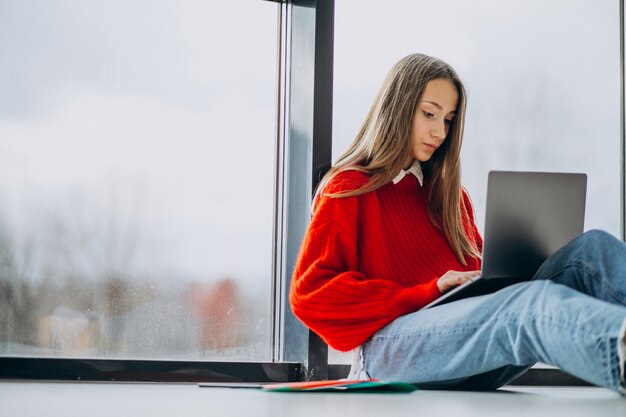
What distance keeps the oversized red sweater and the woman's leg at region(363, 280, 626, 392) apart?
57 millimetres

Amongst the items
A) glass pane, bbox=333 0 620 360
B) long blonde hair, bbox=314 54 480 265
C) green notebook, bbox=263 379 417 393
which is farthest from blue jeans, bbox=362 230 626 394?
glass pane, bbox=333 0 620 360

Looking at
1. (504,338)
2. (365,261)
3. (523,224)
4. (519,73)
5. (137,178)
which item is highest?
(519,73)

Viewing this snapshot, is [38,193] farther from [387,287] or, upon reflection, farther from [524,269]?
[524,269]

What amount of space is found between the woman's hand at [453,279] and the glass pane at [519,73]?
809 millimetres

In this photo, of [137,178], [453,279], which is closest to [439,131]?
[453,279]

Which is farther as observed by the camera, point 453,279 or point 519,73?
point 519,73

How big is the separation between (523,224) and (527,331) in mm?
353

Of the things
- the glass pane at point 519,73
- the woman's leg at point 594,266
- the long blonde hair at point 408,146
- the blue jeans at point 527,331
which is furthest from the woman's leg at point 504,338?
the glass pane at point 519,73

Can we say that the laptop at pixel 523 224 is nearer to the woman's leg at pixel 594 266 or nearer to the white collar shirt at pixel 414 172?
the woman's leg at pixel 594 266

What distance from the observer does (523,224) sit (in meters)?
1.94

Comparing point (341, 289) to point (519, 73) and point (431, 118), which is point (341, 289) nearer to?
point (431, 118)

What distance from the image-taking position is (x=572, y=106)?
2.88m

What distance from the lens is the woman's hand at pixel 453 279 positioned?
6.46ft

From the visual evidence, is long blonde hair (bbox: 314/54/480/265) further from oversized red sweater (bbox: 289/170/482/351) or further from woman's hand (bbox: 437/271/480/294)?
woman's hand (bbox: 437/271/480/294)
